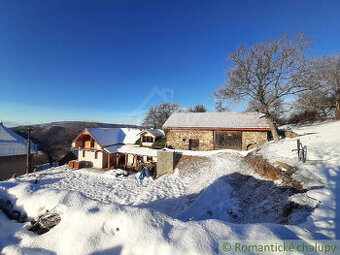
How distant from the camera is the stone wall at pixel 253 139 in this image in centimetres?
1292

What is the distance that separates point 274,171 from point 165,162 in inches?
341

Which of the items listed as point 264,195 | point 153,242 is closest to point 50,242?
point 153,242

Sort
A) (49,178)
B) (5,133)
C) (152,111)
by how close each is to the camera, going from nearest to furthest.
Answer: (49,178), (5,133), (152,111)

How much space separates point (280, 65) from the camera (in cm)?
1091

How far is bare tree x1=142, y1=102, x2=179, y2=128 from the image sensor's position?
35.6 meters

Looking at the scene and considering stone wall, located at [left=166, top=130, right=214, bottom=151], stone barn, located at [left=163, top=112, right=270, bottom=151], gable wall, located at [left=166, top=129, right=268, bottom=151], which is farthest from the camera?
stone wall, located at [left=166, top=130, right=214, bottom=151]

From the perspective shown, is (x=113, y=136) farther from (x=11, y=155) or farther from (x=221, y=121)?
(x=221, y=121)

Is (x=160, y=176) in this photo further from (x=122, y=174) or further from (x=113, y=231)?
(x=113, y=231)

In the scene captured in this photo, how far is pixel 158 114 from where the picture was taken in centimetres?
3594

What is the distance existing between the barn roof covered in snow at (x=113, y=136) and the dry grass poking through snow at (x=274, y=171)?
15521 millimetres

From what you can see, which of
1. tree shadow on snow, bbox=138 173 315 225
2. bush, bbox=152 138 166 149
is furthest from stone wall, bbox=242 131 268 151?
bush, bbox=152 138 166 149

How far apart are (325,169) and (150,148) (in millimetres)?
14318

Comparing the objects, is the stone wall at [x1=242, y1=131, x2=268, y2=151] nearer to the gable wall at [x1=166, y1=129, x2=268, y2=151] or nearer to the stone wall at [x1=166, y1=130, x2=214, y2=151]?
the gable wall at [x1=166, y1=129, x2=268, y2=151]

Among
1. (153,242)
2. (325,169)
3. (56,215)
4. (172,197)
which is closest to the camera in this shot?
(153,242)
